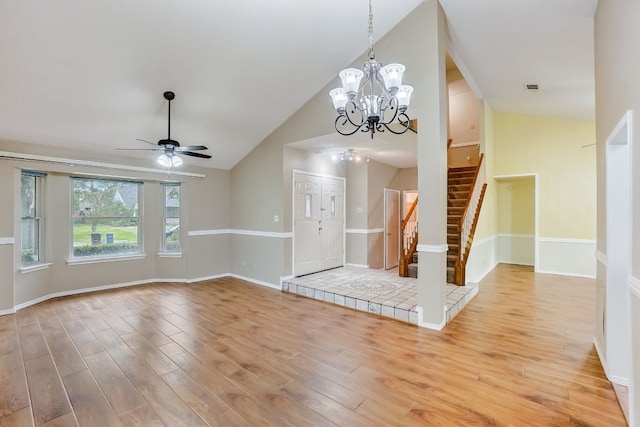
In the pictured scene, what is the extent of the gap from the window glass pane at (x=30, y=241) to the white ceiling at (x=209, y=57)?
135 centimetres

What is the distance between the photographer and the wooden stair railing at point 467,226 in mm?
4988

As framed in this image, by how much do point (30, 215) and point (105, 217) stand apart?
102 cm

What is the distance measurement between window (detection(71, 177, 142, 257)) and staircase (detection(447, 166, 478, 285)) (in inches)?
243

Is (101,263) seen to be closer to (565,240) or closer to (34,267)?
(34,267)

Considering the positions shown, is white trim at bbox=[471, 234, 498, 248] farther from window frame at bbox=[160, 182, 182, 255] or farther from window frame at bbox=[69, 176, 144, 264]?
window frame at bbox=[69, 176, 144, 264]

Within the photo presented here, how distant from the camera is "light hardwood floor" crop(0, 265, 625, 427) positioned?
6.83 feet

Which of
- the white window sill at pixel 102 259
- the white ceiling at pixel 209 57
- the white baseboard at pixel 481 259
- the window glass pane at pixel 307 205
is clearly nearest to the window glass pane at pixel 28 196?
the white ceiling at pixel 209 57

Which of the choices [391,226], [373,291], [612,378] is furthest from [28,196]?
[612,378]

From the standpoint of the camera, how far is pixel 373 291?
4.71 meters

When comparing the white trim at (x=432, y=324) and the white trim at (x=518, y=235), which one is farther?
the white trim at (x=518, y=235)

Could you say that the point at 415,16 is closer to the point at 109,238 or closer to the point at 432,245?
the point at 432,245

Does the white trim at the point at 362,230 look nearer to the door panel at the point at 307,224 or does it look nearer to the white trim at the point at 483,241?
the door panel at the point at 307,224

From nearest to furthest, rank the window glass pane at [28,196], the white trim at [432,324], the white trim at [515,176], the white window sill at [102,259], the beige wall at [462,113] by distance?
the white trim at [432,324] → the window glass pane at [28,196] → the white window sill at [102,259] → the white trim at [515,176] → the beige wall at [462,113]

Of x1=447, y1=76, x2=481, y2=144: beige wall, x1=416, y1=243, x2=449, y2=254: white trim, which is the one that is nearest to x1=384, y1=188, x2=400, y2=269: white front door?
x1=447, y1=76, x2=481, y2=144: beige wall
